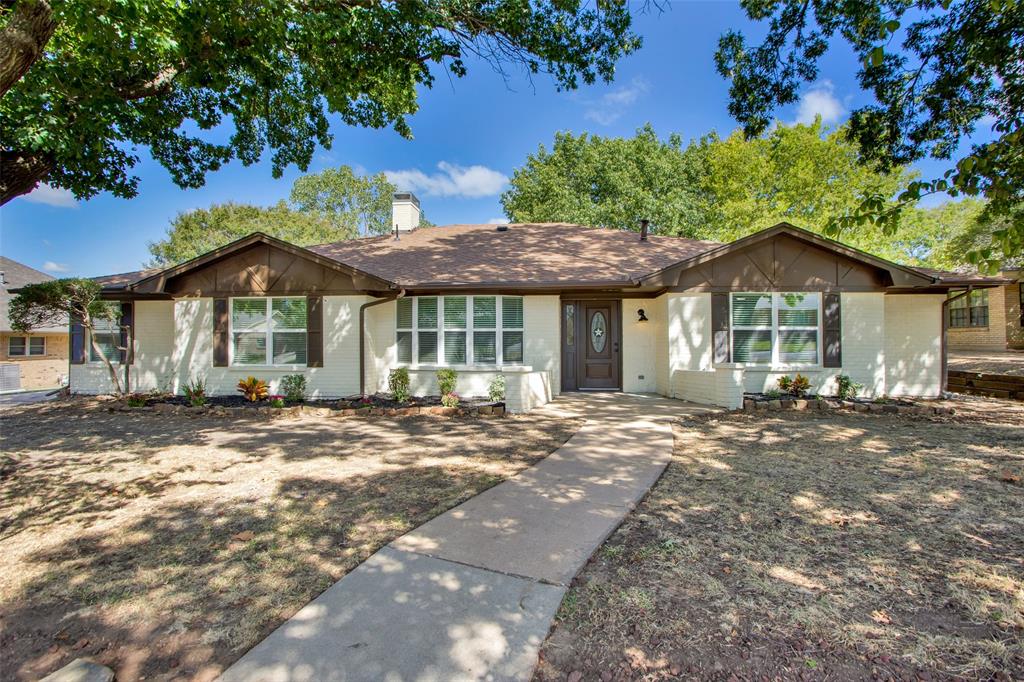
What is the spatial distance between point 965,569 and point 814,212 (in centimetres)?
2345

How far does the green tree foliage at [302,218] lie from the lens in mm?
32688

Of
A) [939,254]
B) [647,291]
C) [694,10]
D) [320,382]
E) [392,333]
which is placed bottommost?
[320,382]

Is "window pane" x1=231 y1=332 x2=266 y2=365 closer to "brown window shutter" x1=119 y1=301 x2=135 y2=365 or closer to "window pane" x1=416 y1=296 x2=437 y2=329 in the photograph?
"brown window shutter" x1=119 y1=301 x2=135 y2=365

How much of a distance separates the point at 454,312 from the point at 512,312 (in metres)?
1.35

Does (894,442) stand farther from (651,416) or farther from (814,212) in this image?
(814,212)

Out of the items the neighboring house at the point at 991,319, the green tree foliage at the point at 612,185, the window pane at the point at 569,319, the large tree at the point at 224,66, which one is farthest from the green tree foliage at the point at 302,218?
the neighboring house at the point at 991,319

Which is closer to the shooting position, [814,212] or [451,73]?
[451,73]

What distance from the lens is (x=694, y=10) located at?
9.01 m

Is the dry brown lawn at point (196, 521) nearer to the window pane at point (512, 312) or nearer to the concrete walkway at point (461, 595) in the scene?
the concrete walkway at point (461, 595)

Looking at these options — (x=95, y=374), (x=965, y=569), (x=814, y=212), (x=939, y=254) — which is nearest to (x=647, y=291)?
(x=965, y=569)

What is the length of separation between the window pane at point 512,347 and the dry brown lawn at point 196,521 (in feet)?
10.00

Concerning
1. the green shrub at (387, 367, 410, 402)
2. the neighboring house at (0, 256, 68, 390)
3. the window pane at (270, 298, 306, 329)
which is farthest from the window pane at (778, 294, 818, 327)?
the neighboring house at (0, 256, 68, 390)

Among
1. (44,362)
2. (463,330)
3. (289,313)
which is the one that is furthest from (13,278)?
(463,330)

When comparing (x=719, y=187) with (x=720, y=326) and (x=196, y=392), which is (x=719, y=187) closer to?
(x=720, y=326)
